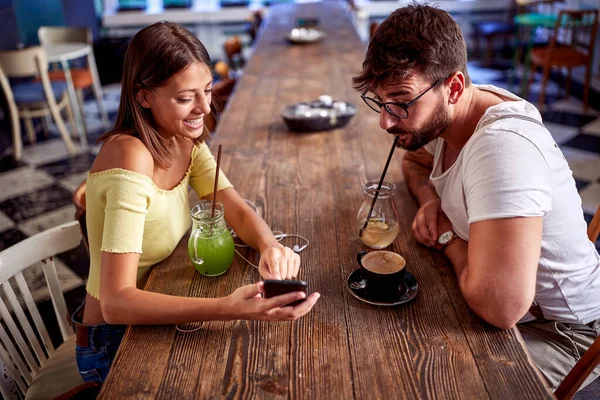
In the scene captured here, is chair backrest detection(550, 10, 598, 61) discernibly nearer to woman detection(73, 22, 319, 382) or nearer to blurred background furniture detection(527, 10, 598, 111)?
blurred background furniture detection(527, 10, 598, 111)

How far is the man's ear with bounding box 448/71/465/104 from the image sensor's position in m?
1.30

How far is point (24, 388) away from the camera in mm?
1456

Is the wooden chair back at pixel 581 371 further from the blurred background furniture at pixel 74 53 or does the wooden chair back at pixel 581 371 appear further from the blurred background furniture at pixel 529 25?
the blurred background furniture at pixel 529 25

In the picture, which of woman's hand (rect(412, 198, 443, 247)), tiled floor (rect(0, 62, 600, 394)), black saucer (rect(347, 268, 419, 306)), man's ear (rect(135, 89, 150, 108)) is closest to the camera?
black saucer (rect(347, 268, 419, 306))

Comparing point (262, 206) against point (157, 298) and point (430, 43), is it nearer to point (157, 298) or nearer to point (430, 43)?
point (157, 298)

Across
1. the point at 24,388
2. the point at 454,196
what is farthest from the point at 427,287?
the point at 24,388

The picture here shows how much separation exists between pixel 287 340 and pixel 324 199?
0.68m

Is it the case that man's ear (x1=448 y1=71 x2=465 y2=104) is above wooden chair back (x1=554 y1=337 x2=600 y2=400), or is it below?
above

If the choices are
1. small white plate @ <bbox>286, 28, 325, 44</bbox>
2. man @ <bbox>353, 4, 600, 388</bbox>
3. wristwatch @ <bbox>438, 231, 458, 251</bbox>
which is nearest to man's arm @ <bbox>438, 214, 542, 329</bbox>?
man @ <bbox>353, 4, 600, 388</bbox>

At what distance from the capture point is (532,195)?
1085 millimetres

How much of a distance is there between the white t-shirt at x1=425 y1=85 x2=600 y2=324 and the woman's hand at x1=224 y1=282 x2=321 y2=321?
41 cm

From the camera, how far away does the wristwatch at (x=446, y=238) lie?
1.38 metres

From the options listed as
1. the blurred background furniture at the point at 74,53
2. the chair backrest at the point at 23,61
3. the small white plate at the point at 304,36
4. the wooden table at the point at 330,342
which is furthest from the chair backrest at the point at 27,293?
the blurred background furniture at the point at 74,53

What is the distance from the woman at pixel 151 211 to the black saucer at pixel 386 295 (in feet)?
0.49
